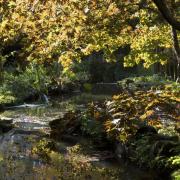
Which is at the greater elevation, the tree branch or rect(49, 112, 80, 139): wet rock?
the tree branch

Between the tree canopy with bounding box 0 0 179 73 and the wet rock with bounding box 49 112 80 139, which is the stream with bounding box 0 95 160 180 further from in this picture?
the tree canopy with bounding box 0 0 179 73

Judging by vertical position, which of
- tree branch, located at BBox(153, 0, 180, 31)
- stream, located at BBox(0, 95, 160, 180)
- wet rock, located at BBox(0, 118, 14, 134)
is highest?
tree branch, located at BBox(153, 0, 180, 31)

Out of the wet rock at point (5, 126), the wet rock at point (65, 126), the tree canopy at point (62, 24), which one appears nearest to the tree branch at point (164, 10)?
the tree canopy at point (62, 24)

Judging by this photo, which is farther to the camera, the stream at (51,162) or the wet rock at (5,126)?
the wet rock at (5,126)

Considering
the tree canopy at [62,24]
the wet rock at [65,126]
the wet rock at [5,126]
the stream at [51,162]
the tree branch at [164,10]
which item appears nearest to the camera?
the tree branch at [164,10]

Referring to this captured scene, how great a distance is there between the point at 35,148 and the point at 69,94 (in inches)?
873

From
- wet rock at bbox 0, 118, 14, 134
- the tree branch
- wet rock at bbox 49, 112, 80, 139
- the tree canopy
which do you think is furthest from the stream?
the tree branch

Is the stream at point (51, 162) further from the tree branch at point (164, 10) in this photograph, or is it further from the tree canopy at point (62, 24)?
the tree branch at point (164, 10)

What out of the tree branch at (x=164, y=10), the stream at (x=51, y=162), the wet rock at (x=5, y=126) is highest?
the tree branch at (x=164, y=10)

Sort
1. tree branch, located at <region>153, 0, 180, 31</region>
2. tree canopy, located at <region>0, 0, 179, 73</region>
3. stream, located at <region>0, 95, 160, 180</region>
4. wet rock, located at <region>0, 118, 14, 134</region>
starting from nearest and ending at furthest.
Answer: tree branch, located at <region>153, 0, 180, 31</region>
tree canopy, located at <region>0, 0, 179, 73</region>
stream, located at <region>0, 95, 160, 180</region>
wet rock, located at <region>0, 118, 14, 134</region>

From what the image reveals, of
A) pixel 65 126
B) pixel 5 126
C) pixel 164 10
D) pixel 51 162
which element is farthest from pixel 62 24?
pixel 5 126

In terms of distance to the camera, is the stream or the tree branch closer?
the tree branch

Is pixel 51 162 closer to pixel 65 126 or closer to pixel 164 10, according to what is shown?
pixel 65 126

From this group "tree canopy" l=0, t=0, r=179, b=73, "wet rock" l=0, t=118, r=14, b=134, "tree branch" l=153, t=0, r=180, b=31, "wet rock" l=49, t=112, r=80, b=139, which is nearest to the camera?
"tree branch" l=153, t=0, r=180, b=31
